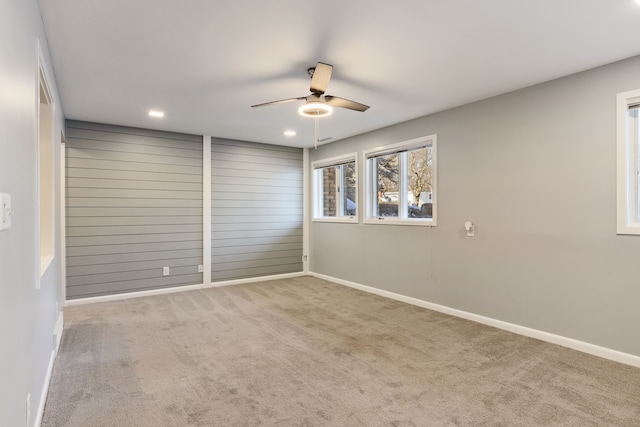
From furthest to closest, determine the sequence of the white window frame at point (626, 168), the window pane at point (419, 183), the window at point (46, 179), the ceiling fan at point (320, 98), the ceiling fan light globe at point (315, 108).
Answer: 1. the window pane at point (419, 183)
2. the ceiling fan light globe at point (315, 108)
3. the window at point (46, 179)
4. the white window frame at point (626, 168)
5. the ceiling fan at point (320, 98)

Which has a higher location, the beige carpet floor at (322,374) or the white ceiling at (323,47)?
the white ceiling at (323,47)

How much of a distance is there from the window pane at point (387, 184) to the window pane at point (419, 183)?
0.22 m

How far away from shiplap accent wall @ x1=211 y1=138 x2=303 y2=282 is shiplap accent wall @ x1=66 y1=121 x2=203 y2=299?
1.08ft

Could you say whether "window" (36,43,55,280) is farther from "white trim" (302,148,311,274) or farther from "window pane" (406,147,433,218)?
"white trim" (302,148,311,274)

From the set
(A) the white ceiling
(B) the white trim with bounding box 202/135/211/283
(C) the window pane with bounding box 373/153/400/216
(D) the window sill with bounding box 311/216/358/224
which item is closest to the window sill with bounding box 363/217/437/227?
(C) the window pane with bounding box 373/153/400/216

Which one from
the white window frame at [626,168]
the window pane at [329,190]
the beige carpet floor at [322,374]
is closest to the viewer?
the beige carpet floor at [322,374]

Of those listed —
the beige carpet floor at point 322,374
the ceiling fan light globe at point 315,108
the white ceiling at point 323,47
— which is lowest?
the beige carpet floor at point 322,374

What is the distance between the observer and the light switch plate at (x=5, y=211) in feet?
3.95

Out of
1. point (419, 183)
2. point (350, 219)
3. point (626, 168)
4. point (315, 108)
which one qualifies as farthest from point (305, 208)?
point (626, 168)

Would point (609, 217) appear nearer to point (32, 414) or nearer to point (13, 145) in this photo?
point (13, 145)

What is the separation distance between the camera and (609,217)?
2824 millimetres

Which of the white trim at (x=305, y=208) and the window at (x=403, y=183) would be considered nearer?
the window at (x=403, y=183)

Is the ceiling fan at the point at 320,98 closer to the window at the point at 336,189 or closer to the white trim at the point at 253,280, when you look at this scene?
the window at the point at 336,189

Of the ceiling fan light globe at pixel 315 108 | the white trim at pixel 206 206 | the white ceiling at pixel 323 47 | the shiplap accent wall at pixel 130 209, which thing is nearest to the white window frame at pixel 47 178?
the white ceiling at pixel 323 47
